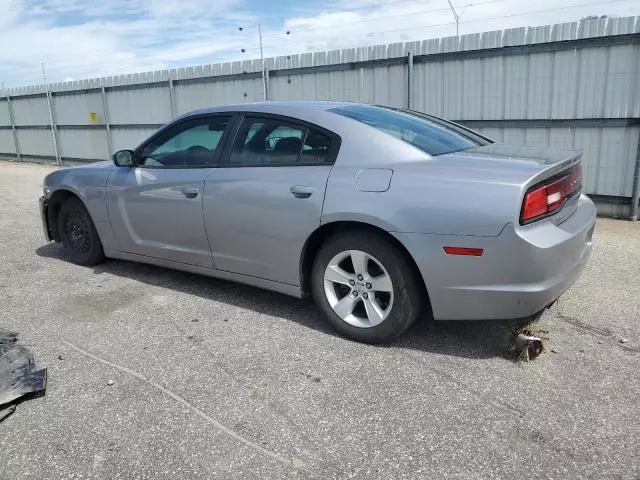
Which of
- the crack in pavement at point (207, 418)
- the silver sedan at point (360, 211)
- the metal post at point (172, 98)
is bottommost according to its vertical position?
the crack in pavement at point (207, 418)

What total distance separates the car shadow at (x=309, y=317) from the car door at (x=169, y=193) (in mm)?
361

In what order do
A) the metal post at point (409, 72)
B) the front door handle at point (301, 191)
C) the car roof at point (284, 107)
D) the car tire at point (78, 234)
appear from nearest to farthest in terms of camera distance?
the front door handle at point (301, 191)
the car roof at point (284, 107)
the car tire at point (78, 234)
the metal post at point (409, 72)

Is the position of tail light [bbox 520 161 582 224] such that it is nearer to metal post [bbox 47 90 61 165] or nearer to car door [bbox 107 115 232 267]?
car door [bbox 107 115 232 267]

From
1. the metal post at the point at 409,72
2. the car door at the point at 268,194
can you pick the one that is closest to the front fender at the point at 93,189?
the car door at the point at 268,194

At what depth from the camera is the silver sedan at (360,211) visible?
119 inches

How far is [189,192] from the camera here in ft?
13.8

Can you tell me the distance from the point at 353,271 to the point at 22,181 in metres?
12.3

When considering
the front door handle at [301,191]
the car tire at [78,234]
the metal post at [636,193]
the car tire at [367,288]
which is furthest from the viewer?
the metal post at [636,193]

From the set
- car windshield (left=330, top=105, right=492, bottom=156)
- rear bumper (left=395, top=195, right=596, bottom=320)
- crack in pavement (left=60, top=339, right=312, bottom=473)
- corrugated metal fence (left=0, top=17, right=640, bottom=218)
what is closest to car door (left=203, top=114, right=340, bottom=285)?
Result: car windshield (left=330, top=105, right=492, bottom=156)

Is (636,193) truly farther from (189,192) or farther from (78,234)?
(78,234)

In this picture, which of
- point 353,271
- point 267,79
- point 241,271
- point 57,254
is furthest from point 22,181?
point 353,271

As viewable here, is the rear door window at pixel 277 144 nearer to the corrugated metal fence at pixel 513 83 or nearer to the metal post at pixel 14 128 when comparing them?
the corrugated metal fence at pixel 513 83

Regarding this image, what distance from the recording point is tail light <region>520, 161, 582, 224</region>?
2.95 meters

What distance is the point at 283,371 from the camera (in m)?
3.20
